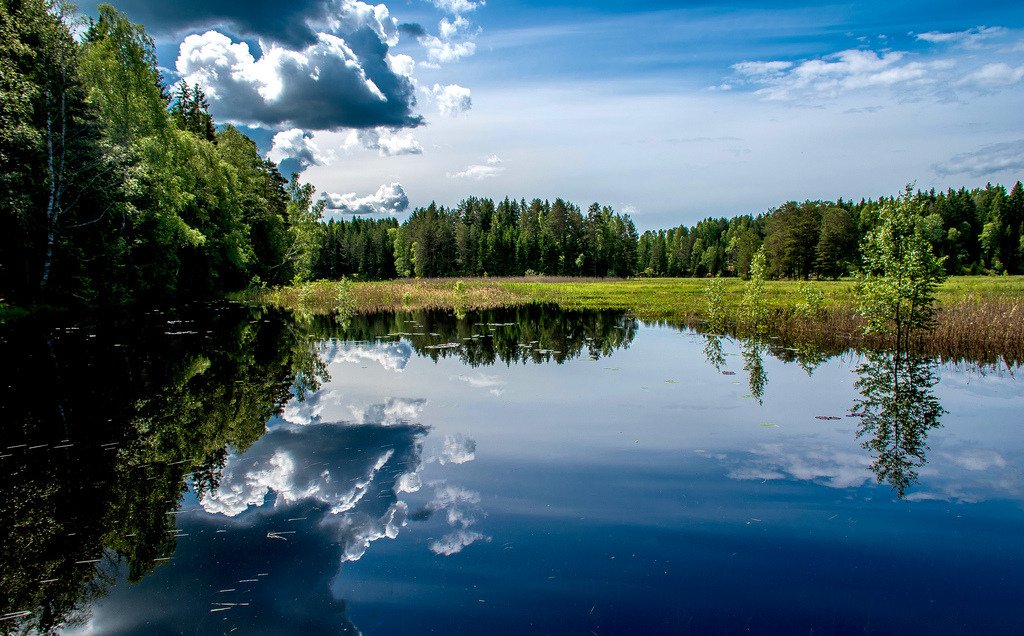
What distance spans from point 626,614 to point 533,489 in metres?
3.06

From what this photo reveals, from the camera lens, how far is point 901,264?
1880 cm

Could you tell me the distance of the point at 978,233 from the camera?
350 feet

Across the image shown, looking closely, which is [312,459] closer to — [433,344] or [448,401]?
[448,401]

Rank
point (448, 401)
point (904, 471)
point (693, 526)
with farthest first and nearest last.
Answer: point (448, 401)
point (904, 471)
point (693, 526)

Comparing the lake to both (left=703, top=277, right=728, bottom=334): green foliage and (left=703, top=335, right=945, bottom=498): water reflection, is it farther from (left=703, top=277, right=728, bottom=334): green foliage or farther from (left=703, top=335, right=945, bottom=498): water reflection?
(left=703, top=277, right=728, bottom=334): green foliage

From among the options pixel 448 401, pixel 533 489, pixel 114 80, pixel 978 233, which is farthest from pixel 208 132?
pixel 978 233

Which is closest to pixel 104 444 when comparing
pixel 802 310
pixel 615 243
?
pixel 802 310

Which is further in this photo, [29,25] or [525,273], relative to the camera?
[525,273]

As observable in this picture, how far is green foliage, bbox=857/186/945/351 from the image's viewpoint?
18531 mm

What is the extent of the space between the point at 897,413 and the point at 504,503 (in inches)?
392

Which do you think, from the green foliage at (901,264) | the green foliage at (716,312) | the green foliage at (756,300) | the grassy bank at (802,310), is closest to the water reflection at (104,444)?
the green foliage at (901,264)

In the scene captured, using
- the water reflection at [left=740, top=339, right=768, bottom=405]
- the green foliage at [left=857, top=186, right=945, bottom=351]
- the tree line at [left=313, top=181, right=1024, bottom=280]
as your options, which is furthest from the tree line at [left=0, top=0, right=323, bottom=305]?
the tree line at [left=313, top=181, right=1024, bottom=280]

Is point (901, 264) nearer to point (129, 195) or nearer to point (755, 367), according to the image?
point (755, 367)

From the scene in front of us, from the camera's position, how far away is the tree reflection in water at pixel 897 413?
9391 millimetres
